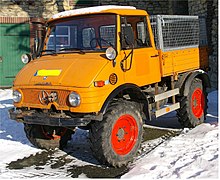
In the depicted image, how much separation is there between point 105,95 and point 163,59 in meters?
1.73

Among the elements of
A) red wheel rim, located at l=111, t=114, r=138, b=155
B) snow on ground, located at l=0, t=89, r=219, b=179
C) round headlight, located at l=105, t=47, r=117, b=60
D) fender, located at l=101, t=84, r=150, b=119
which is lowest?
snow on ground, located at l=0, t=89, r=219, b=179

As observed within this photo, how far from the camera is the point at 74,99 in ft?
15.0

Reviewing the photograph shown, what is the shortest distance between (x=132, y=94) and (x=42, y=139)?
1.80 metres

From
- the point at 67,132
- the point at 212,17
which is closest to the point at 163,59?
→ the point at 67,132

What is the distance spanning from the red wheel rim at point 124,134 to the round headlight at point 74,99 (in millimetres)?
675

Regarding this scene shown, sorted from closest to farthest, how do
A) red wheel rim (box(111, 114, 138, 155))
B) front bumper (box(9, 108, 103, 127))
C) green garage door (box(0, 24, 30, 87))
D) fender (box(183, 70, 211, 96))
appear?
front bumper (box(9, 108, 103, 127)) → red wheel rim (box(111, 114, 138, 155)) → fender (box(183, 70, 211, 96)) → green garage door (box(0, 24, 30, 87))

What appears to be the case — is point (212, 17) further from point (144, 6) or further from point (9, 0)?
point (9, 0)

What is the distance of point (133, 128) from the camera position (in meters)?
5.13

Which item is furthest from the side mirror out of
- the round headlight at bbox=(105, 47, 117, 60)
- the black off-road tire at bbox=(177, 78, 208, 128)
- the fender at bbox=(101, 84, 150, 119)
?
the black off-road tire at bbox=(177, 78, 208, 128)

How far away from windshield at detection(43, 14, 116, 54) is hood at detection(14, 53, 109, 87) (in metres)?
0.25

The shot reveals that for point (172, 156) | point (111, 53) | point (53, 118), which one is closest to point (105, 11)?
point (111, 53)

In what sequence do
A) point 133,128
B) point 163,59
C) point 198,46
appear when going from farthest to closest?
point 198,46
point 163,59
point 133,128

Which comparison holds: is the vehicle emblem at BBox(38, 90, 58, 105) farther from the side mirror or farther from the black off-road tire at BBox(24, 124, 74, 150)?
the side mirror

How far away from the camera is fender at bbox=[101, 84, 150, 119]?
468 cm
